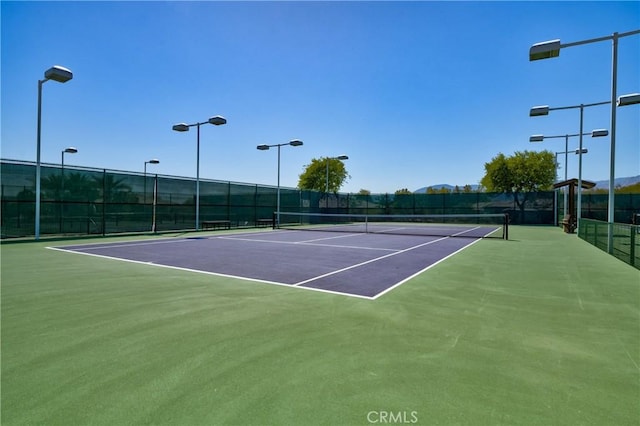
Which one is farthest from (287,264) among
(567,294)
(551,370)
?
(551,370)

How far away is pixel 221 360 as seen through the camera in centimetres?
309

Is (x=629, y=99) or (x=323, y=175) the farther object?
(x=323, y=175)

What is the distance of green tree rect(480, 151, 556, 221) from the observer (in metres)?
43.3

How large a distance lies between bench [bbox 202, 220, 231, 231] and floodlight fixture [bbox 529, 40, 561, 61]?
16.8m

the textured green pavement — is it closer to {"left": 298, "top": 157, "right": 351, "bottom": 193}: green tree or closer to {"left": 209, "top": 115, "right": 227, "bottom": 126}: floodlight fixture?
{"left": 209, "top": 115, "right": 227, "bottom": 126}: floodlight fixture

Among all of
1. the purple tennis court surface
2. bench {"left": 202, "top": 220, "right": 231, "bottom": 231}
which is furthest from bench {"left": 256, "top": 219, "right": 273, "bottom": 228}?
the purple tennis court surface

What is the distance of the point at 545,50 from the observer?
9.79m

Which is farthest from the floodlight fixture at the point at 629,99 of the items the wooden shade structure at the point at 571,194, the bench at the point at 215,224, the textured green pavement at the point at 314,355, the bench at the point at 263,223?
the bench at the point at 263,223

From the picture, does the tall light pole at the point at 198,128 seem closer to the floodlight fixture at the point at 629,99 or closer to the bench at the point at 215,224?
the bench at the point at 215,224

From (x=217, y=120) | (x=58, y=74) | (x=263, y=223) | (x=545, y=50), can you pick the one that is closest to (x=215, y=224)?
(x=263, y=223)

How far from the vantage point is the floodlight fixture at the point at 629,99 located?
11.3 meters

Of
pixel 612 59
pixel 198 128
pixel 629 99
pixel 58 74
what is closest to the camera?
pixel 612 59

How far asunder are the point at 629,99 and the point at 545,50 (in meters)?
4.18

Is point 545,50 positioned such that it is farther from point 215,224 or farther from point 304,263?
point 215,224
